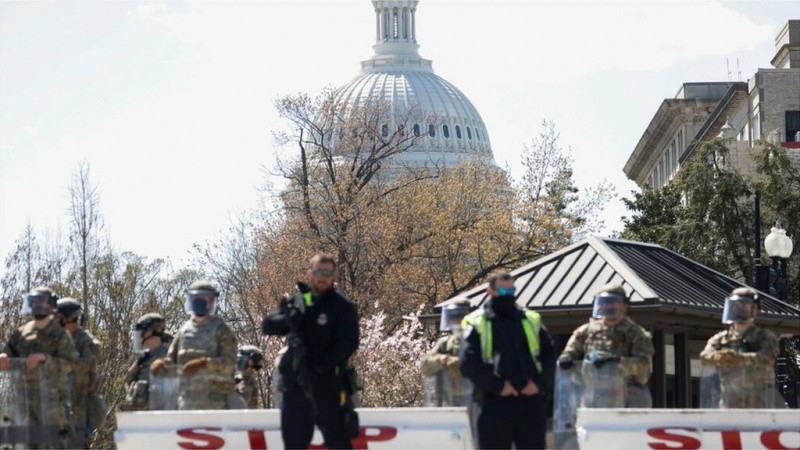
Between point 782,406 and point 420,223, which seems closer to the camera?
point 782,406

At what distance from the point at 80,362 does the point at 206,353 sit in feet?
6.77

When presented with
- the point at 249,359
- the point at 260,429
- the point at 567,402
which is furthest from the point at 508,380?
the point at 249,359

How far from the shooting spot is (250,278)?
57656 mm

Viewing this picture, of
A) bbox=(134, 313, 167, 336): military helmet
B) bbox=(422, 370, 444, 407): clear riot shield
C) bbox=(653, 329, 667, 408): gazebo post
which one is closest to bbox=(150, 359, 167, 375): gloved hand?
bbox=(134, 313, 167, 336): military helmet

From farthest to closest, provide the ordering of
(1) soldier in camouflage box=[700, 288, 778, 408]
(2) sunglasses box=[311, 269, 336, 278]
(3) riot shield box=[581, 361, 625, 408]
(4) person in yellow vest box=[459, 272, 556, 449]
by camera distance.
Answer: (1) soldier in camouflage box=[700, 288, 778, 408]
(3) riot shield box=[581, 361, 625, 408]
(4) person in yellow vest box=[459, 272, 556, 449]
(2) sunglasses box=[311, 269, 336, 278]

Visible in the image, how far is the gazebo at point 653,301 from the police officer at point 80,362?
5321 mm

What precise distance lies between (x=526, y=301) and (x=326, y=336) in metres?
8.65

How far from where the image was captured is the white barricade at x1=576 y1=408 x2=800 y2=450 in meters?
18.0

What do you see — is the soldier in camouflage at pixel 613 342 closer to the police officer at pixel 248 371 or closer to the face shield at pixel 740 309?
the face shield at pixel 740 309

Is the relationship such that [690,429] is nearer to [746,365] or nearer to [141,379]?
[746,365]

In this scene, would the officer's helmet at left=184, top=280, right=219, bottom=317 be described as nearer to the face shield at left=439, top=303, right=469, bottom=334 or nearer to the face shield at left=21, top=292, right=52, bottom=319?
the face shield at left=21, top=292, right=52, bottom=319

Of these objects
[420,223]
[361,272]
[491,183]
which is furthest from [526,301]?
[491,183]

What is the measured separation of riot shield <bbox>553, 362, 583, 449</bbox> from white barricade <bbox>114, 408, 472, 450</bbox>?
4.85 ft

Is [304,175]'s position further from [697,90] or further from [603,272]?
[697,90]
